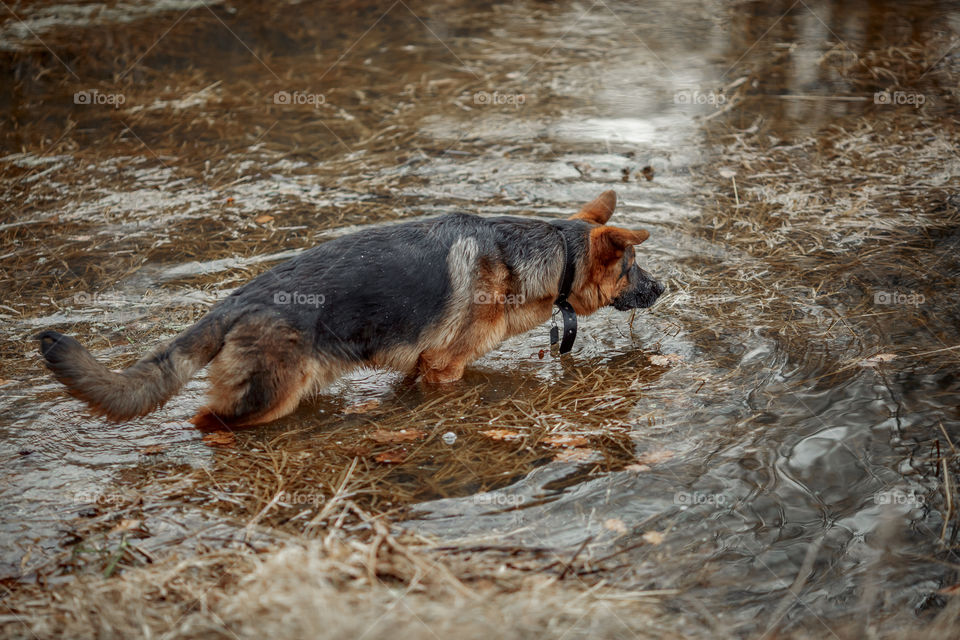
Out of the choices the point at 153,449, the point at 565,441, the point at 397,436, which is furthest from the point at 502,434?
the point at 153,449

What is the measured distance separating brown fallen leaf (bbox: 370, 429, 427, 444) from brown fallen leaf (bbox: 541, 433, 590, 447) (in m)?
0.84

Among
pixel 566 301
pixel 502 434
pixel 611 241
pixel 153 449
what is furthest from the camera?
pixel 566 301

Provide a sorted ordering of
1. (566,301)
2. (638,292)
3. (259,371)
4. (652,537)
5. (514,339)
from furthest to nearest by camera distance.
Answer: (514,339) < (638,292) < (566,301) < (259,371) < (652,537)

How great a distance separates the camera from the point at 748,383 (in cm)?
589

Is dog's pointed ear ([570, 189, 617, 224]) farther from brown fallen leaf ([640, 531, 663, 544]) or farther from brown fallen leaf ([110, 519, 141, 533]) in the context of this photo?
brown fallen leaf ([110, 519, 141, 533])

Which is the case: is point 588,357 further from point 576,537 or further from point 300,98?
point 300,98

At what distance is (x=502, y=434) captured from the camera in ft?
18.1

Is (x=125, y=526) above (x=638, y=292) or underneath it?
underneath

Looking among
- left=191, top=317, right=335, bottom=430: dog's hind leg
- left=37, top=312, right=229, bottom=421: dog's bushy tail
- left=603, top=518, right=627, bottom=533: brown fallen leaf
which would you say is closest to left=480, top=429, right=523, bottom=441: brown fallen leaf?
left=603, top=518, right=627, bottom=533: brown fallen leaf

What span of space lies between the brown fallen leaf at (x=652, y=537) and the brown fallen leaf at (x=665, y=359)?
2005 millimetres

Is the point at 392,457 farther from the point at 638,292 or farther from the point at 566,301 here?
the point at 638,292

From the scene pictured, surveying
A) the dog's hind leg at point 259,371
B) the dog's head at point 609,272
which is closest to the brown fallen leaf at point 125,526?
the dog's hind leg at point 259,371

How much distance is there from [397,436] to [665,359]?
2224 mm

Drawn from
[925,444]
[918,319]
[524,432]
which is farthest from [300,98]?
[925,444]
